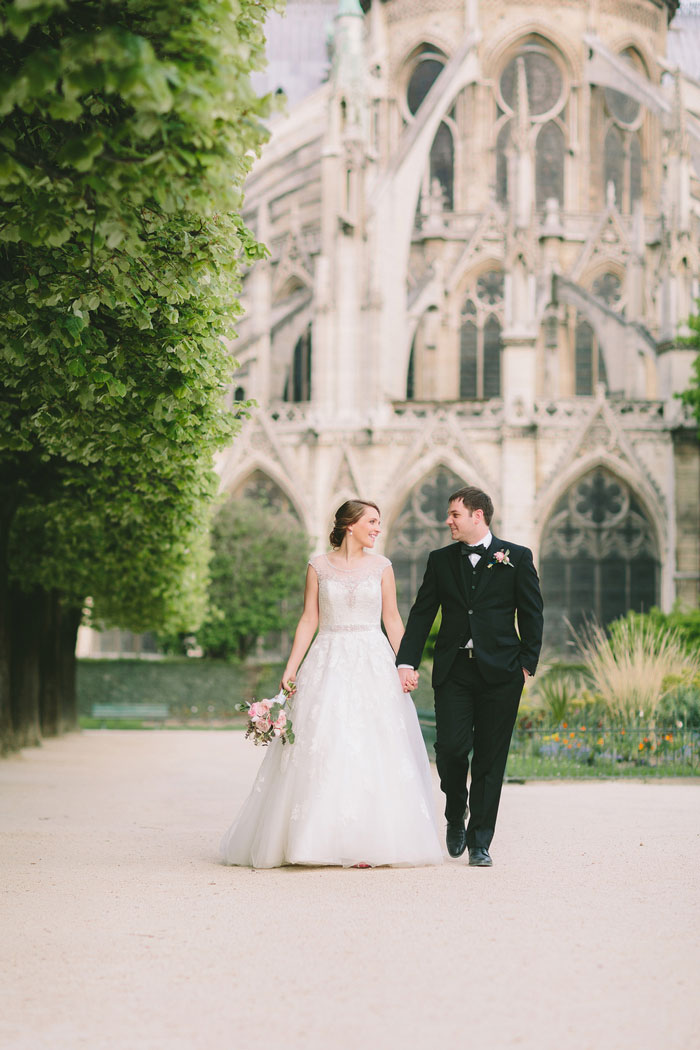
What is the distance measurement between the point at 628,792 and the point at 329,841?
6067 millimetres

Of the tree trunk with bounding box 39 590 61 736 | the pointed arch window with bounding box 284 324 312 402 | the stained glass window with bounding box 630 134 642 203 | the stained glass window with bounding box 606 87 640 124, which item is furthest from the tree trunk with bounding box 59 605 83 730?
the stained glass window with bounding box 606 87 640 124

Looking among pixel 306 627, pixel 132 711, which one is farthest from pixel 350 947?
pixel 132 711

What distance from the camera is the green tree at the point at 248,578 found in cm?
3122

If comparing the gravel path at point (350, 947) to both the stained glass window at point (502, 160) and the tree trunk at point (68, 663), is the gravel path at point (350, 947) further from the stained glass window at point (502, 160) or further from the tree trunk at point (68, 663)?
the stained glass window at point (502, 160)

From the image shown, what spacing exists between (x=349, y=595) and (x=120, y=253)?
217cm

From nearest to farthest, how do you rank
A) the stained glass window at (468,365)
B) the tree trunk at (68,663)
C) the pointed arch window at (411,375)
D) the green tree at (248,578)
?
the tree trunk at (68,663) < the green tree at (248,578) < the stained glass window at (468,365) < the pointed arch window at (411,375)

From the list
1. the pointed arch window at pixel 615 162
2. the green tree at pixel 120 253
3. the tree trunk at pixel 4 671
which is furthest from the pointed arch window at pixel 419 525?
the tree trunk at pixel 4 671

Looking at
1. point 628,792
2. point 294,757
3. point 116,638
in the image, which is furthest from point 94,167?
point 116,638

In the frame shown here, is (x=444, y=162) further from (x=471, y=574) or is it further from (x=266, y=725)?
(x=266, y=725)

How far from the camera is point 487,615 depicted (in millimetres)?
6875

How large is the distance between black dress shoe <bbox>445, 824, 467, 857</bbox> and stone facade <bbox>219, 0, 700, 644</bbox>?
25.7 meters

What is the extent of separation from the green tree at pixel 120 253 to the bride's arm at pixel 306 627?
5.59 feet

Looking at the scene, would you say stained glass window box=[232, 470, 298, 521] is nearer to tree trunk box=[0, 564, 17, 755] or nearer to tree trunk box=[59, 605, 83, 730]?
tree trunk box=[59, 605, 83, 730]

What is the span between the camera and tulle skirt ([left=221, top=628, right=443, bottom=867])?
6711 millimetres
